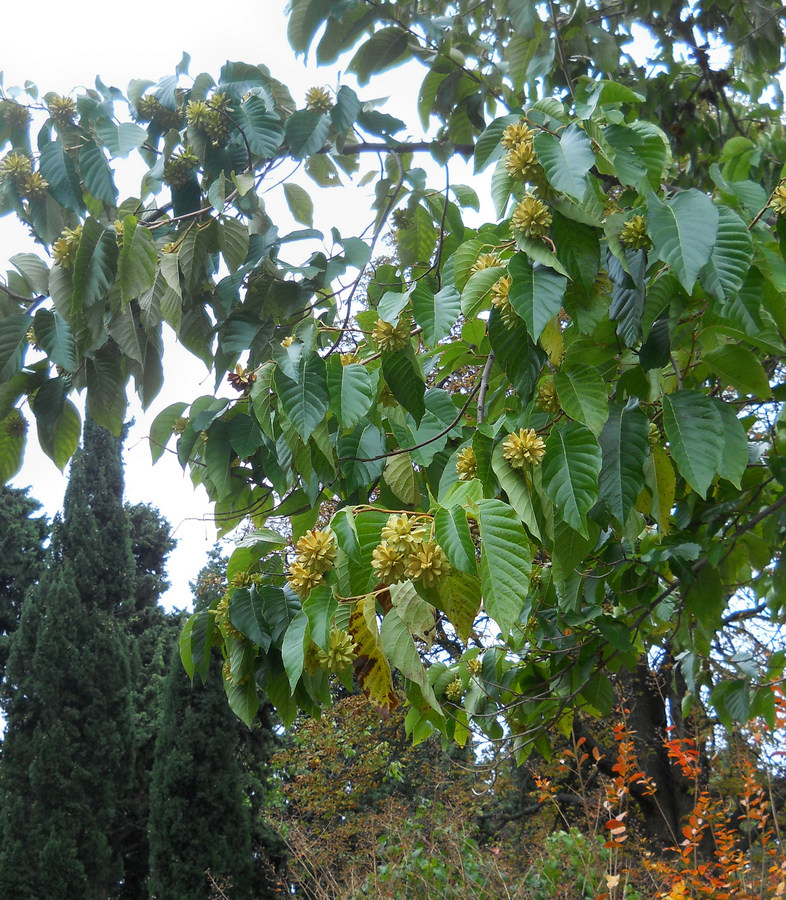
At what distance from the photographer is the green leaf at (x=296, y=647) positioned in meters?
1.04

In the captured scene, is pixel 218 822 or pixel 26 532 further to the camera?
pixel 26 532

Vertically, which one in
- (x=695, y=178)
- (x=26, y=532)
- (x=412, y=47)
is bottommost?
(x=412, y=47)

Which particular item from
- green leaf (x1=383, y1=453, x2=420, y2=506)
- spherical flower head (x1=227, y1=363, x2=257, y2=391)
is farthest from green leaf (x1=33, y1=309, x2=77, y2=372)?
green leaf (x1=383, y1=453, x2=420, y2=506)

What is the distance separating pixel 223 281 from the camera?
1734 mm

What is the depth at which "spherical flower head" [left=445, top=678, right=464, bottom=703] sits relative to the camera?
7.40 ft

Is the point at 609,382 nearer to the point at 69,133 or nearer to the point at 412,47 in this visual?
the point at 412,47

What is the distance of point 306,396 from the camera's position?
128 cm

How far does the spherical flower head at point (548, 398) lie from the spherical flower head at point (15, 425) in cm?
111

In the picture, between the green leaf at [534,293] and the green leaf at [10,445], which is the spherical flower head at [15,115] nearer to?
the green leaf at [10,445]

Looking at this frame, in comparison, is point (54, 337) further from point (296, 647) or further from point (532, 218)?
point (532, 218)

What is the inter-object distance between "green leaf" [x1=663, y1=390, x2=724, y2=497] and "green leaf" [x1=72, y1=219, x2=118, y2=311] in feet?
3.44

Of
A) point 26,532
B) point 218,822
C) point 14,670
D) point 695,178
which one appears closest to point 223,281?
point 695,178

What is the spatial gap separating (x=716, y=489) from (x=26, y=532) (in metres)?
14.9

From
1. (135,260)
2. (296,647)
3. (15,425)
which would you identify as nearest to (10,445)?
(15,425)
